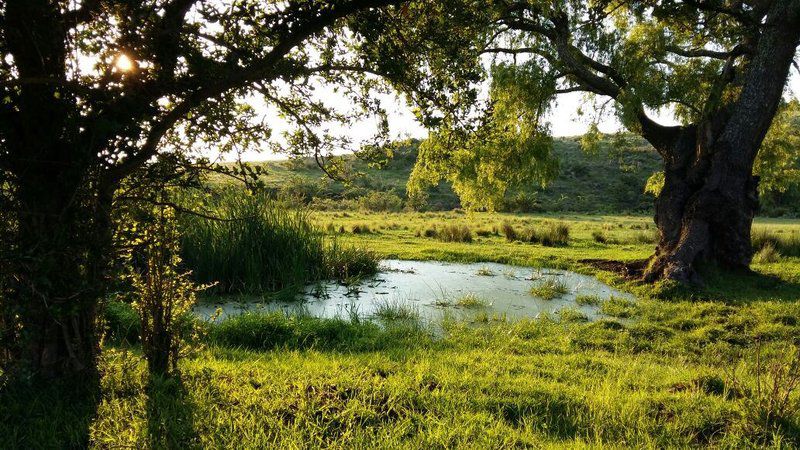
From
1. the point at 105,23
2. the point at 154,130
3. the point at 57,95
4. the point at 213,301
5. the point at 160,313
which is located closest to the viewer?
→ the point at 57,95

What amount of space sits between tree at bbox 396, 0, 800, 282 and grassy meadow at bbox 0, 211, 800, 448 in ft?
13.2

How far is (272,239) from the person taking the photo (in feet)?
39.4

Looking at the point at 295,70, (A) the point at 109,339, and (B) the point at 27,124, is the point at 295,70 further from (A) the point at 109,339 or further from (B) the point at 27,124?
(A) the point at 109,339

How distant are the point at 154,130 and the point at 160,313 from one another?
5.61 ft

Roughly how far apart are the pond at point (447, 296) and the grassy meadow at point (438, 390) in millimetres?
923

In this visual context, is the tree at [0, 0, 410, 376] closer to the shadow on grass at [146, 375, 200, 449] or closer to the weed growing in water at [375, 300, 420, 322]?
the shadow on grass at [146, 375, 200, 449]

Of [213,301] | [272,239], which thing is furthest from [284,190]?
[213,301]

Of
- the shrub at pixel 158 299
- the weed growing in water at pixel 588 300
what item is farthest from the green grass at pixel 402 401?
the weed growing in water at pixel 588 300

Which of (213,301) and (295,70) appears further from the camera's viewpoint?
(213,301)

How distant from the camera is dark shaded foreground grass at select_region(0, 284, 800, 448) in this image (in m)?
3.59

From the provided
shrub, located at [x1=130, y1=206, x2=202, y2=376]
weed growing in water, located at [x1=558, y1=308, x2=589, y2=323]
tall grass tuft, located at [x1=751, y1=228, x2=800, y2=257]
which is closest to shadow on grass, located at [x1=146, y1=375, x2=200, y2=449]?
shrub, located at [x1=130, y1=206, x2=202, y2=376]

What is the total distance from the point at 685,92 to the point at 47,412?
13231 millimetres

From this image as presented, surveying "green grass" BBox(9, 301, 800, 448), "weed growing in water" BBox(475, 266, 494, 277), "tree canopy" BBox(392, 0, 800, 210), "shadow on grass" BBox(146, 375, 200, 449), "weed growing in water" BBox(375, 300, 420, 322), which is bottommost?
"weed growing in water" BBox(475, 266, 494, 277)

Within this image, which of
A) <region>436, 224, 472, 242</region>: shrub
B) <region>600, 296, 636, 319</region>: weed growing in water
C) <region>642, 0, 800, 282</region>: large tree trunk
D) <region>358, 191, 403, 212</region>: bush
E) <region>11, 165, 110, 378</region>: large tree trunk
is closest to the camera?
<region>11, 165, 110, 378</region>: large tree trunk
